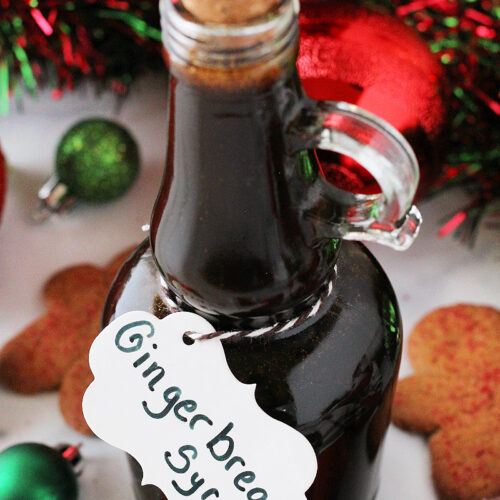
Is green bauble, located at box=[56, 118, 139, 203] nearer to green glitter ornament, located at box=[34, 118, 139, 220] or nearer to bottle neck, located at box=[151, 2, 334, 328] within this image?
green glitter ornament, located at box=[34, 118, 139, 220]

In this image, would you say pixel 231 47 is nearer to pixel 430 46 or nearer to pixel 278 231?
pixel 278 231

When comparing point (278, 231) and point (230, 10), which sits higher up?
point (230, 10)

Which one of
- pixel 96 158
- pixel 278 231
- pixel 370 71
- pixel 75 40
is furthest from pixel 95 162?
pixel 278 231

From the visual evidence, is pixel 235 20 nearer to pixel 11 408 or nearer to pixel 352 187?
pixel 352 187

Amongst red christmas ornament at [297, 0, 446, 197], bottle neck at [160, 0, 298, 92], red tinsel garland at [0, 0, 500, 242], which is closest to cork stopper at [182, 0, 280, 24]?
bottle neck at [160, 0, 298, 92]

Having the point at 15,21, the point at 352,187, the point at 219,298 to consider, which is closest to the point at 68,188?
the point at 15,21

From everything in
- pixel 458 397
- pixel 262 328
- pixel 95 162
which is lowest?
pixel 458 397

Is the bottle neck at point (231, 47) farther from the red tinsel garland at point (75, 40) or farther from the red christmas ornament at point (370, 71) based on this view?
the red tinsel garland at point (75, 40)
